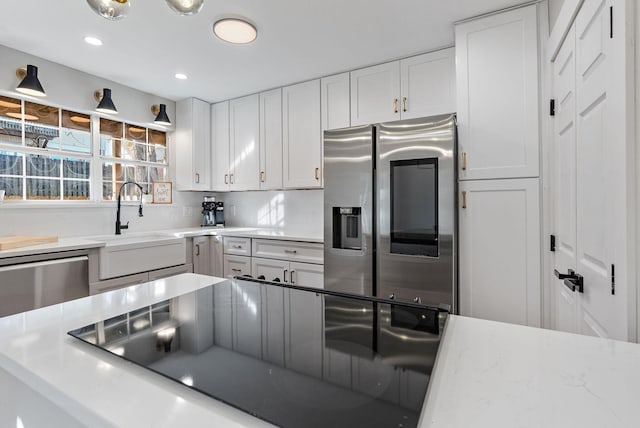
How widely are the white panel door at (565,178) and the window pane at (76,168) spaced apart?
3659mm

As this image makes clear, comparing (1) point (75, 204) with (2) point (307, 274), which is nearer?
(2) point (307, 274)

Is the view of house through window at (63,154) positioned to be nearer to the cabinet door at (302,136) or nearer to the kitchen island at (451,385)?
the cabinet door at (302,136)

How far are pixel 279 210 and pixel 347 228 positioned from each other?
154 centimetres

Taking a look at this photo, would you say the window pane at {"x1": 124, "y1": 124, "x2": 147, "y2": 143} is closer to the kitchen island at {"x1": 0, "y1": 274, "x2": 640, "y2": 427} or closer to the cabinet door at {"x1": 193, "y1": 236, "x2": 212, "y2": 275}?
the cabinet door at {"x1": 193, "y1": 236, "x2": 212, "y2": 275}

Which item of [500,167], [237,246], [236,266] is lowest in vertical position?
[236,266]

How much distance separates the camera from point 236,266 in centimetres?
320

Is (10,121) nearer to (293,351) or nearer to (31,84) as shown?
(31,84)

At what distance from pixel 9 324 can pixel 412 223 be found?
1.89 meters

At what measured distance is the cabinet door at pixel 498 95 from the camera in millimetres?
1942

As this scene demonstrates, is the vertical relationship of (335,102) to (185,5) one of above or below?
above

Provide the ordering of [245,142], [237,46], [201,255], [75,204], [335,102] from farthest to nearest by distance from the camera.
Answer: [245,142], [201,255], [335,102], [75,204], [237,46]

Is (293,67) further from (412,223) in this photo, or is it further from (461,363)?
(461,363)

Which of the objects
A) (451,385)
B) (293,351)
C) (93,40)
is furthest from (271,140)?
(451,385)

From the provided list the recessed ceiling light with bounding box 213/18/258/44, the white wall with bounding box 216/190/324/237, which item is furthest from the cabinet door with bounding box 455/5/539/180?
the white wall with bounding box 216/190/324/237
